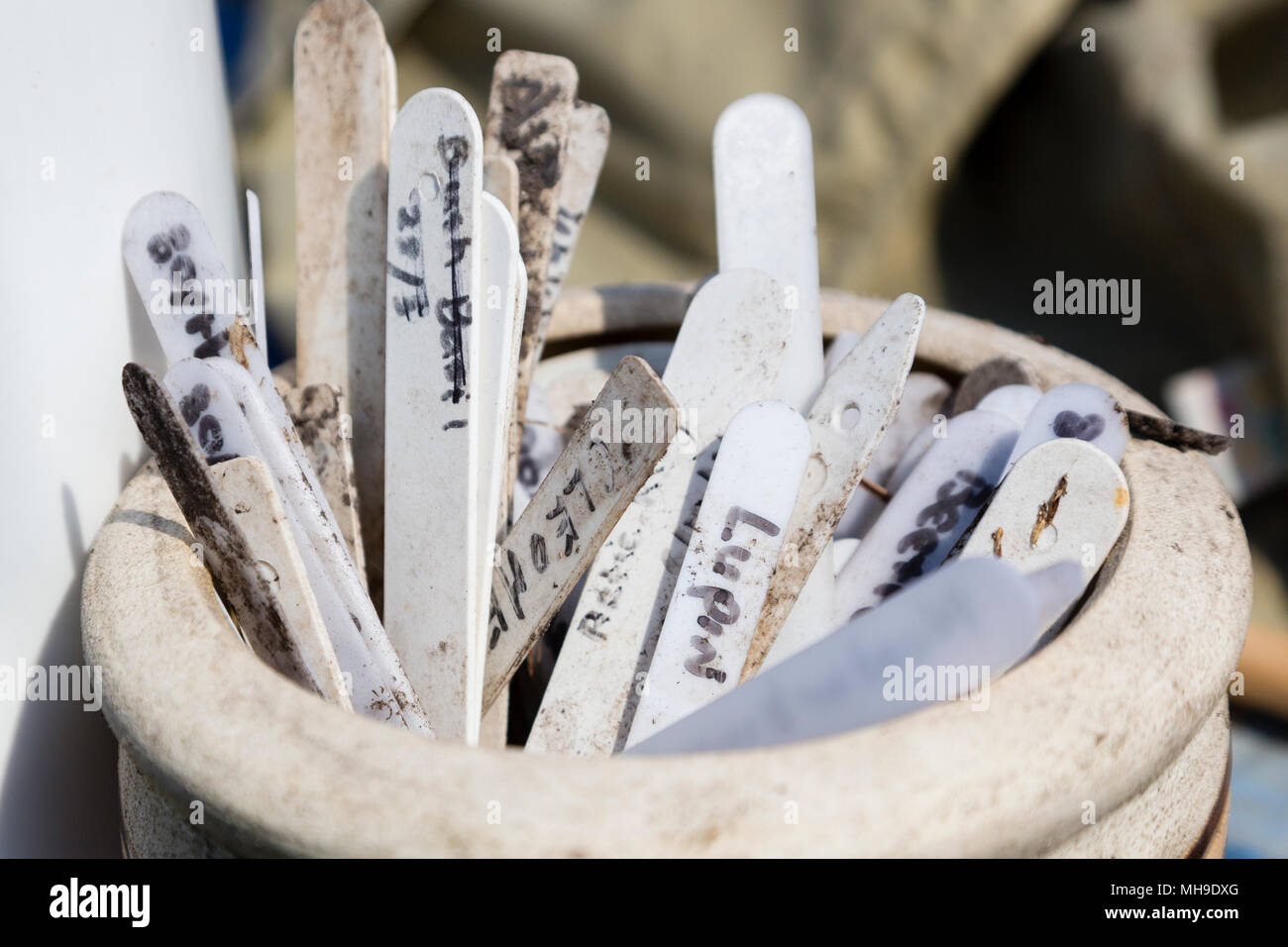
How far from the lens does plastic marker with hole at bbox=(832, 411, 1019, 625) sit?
65 cm

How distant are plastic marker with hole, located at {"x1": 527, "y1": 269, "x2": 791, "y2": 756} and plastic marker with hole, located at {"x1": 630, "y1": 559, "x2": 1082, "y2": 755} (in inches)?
4.3

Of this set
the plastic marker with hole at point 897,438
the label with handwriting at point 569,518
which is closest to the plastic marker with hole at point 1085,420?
the plastic marker with hole at point 897,438

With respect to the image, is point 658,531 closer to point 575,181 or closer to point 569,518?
point 569,518

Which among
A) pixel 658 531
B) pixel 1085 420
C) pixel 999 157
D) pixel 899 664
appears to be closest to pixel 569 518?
pixel 658 531

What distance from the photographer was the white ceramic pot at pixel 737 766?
0.39 meters

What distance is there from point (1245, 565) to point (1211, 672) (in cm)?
10

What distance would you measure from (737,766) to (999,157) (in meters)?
1.27

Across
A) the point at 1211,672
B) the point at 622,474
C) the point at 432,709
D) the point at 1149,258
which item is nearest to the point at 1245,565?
the point at 1211,672

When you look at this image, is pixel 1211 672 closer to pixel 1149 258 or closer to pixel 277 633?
pixel 277 633

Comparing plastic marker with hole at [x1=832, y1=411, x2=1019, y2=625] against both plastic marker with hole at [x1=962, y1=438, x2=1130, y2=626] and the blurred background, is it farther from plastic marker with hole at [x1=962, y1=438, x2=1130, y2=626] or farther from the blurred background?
the blurred background

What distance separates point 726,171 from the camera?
0.74 m

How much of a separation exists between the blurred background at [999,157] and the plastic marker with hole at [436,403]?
2.47 feet

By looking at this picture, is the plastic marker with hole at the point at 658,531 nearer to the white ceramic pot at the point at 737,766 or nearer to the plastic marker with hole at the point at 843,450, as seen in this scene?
the plastic marker with hole at the point at 843,450
